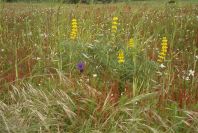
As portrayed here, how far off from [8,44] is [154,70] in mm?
1925

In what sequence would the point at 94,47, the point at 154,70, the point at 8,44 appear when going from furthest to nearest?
the point at 8,44 → the point at 94,47 → the point at 154,70

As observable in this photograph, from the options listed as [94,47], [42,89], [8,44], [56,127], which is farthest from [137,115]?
[8,44]

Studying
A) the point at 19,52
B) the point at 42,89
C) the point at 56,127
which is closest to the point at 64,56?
the point at 19,52

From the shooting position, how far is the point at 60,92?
9.60ft

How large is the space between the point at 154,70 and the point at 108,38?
1062 mm

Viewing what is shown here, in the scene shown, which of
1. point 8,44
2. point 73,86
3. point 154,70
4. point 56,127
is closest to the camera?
point 56,127

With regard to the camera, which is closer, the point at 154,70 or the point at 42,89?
the point at 42,89

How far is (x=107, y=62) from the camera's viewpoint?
361cm

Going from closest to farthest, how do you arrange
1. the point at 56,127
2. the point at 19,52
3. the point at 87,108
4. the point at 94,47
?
the point at 56,127 < the point at 87,108 < the point at 94,47 < the point at 19,52

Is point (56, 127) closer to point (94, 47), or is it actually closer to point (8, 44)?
point (94, 47)

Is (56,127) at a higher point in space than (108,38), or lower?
lower

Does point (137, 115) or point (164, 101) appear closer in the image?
point (137, 115)

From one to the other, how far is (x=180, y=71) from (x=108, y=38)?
1.17m

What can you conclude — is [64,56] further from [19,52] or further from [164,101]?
[164,101]
